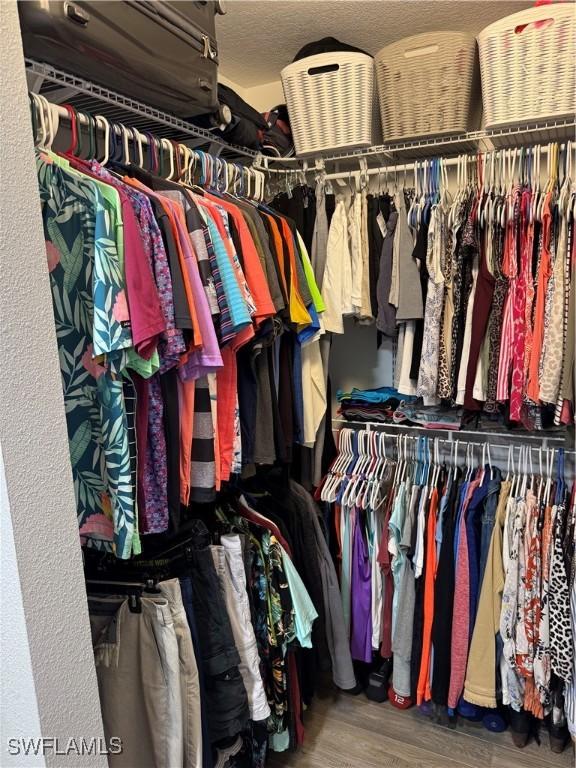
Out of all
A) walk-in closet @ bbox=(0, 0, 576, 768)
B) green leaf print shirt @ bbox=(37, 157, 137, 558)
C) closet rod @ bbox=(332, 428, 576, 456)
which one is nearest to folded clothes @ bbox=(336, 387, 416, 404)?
walk-in closet @ bbox=(0, 0, 576, 768)

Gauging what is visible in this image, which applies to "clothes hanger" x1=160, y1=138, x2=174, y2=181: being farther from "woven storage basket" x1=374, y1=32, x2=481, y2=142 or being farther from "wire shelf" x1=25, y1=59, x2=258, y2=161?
"woven storage basket" x1=374, y1=32, x2=481, y2=142

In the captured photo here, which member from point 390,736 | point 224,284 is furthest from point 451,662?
point 224,284

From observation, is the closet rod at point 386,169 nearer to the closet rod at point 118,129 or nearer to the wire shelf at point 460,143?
the wire shelf at point 460,143

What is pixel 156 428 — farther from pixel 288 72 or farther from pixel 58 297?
pixel 288 72

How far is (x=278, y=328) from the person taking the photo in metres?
1.54

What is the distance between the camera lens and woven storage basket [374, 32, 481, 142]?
1.75 meters

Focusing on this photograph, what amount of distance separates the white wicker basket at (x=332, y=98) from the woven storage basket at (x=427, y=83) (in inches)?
2.8

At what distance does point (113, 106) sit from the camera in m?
1.38

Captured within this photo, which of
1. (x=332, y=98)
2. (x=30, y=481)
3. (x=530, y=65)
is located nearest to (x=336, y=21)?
(x=332, y=98)

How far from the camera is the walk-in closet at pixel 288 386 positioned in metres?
0.84

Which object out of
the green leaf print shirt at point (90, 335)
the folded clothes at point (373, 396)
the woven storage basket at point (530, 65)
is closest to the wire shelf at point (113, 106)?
Answer: the green leaf print shirt at point (90, 335)

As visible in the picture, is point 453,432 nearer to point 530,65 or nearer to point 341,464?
point 341,464

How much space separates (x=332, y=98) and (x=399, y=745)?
2220 millimetres

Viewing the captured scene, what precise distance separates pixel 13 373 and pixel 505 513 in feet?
5.21
